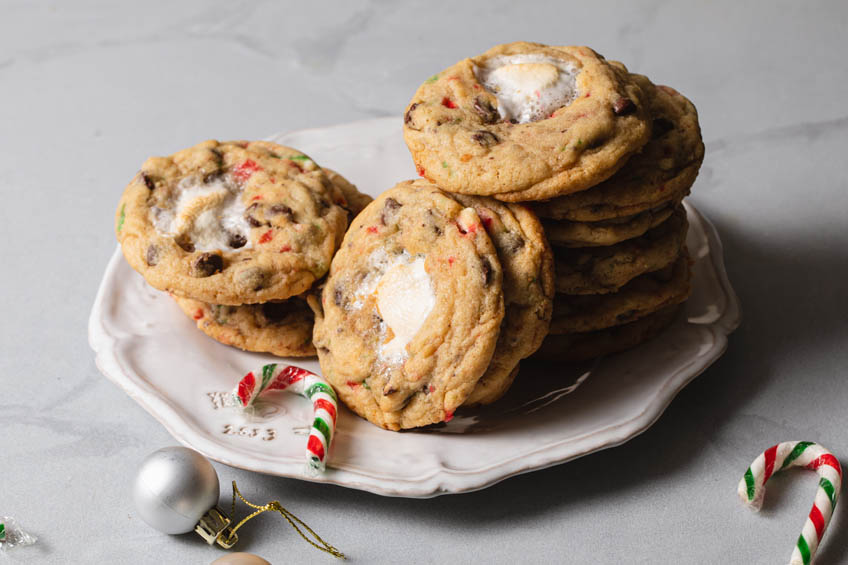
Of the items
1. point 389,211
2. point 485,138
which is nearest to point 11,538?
point 389,211

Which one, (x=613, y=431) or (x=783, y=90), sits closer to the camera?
(x=613, y=431)

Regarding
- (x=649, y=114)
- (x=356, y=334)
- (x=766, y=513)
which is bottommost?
(x=766, y=513)

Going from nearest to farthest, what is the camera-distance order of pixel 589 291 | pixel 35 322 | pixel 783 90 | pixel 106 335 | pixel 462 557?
pixel 462 557 < pixel 589 291 < pixel 106 335 < pixel 35 322 < pixel 783 90

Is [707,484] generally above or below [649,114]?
below

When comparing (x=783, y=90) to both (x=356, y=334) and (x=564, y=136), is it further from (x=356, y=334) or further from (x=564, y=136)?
(x=356, y=334)

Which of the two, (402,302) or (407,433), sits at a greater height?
(402,302)

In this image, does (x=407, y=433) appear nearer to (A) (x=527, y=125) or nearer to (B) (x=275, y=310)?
(B) (x=275, y=310)

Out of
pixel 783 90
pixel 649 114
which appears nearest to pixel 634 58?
pixel 783 90
